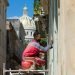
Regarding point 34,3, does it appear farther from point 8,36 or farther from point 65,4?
point 8,36

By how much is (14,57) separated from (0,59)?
15643 mm

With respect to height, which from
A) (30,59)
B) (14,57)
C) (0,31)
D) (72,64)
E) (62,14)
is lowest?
(14,57)

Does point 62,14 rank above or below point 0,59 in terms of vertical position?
above

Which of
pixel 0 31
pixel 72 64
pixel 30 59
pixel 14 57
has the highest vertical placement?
pixel 72 64

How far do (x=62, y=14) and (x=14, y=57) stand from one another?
5607cm

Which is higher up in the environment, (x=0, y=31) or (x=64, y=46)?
(x=64, y=46)

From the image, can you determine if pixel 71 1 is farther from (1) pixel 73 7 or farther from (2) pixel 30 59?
(2) pixel 30 59

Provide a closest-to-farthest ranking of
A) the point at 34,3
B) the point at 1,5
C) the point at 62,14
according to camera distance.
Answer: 1. the point at 62,14
2. the point at 34,3
3. the point at 1,5

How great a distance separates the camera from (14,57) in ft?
203

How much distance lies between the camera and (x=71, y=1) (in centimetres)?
570

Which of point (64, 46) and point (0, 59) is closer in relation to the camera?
point (64, 46)

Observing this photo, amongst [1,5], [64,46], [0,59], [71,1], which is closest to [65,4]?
[71,1]

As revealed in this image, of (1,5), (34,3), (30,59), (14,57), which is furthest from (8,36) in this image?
(30,59)

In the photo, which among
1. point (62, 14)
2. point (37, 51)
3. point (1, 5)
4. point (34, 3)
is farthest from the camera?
point (1, 5)
